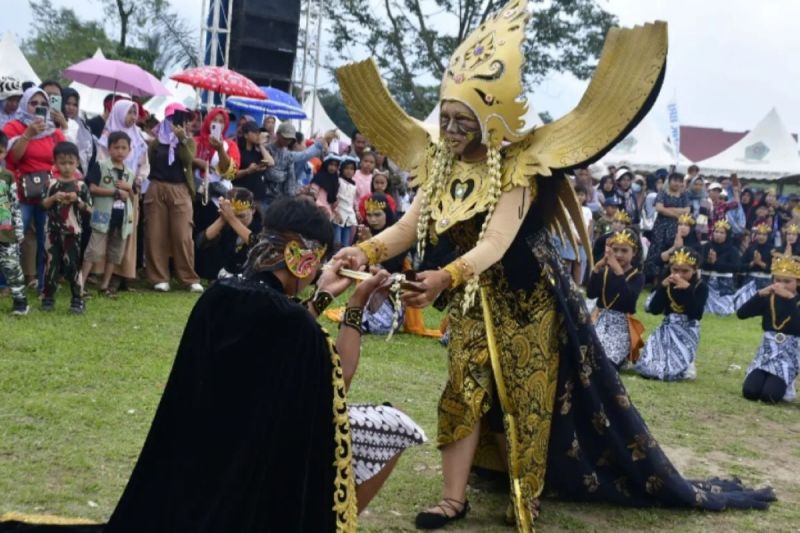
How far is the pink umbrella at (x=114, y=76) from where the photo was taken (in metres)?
11.9

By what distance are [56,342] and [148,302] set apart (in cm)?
219

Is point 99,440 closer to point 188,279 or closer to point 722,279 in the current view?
point 188,279

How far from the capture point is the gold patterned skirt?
427 cm

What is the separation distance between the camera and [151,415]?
5.40 metres

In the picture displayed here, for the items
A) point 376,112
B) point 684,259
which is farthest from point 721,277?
point 376,112

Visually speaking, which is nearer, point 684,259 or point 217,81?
point 684,259

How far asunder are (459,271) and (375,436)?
75 cm

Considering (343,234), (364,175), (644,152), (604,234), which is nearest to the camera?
(604,234)

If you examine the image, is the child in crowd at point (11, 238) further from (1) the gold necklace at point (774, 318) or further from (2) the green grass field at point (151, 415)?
(1) the gold necklace at point (774, 318)


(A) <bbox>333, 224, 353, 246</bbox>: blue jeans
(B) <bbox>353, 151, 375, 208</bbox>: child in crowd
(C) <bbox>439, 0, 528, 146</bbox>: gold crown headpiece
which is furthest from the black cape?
(B) <bbox>353, 151, 375, 208</bbox>: child in crowd

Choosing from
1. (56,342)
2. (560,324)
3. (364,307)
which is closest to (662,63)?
(560,324)

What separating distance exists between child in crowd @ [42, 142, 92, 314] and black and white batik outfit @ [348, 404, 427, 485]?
5.18m

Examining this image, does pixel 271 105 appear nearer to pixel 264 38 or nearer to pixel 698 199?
pixel 264 38

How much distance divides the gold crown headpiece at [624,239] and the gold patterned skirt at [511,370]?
14.0 feet
